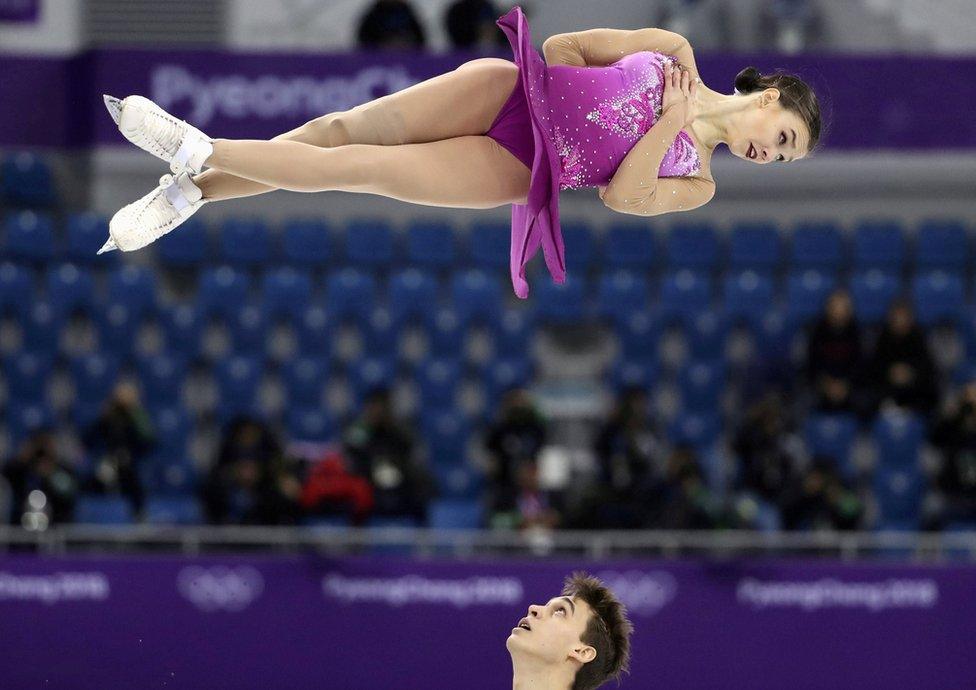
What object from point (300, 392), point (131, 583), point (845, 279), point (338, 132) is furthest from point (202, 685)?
point (845, 279)

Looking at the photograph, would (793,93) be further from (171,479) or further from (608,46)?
(171,479)

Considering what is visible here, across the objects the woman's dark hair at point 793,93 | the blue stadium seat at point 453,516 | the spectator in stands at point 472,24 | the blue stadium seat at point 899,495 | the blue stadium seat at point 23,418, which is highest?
the woman's dark hair at point 793,93

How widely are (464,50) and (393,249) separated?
1.81 m

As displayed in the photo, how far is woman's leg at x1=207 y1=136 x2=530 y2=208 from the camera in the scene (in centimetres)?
512

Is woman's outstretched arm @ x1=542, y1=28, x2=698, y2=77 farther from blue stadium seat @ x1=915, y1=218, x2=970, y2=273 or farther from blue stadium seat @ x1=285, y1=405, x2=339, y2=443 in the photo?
blue stadium seat @ x1=915, y1=218, x2=970, y2=273

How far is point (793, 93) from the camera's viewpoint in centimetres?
561

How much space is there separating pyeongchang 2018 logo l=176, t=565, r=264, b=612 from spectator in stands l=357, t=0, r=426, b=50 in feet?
16.0

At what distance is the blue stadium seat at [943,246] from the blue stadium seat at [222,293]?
5600 millimetres

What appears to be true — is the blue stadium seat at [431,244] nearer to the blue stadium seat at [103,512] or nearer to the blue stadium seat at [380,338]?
the blue stadium seat at [380,338]

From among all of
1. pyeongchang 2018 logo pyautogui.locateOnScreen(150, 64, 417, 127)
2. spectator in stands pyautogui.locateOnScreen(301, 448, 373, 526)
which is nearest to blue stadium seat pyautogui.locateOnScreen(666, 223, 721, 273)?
pyeongchang 2018 logo pyautogui.locateOnScreen(150, 64, 417, 127)

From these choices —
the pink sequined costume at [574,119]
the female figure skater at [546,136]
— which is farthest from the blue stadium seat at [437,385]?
the pink sequined costume at [574,119]

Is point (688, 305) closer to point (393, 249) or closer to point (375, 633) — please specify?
point (393, 249)

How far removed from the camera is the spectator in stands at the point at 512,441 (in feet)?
36.3

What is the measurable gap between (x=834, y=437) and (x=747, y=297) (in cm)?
154
